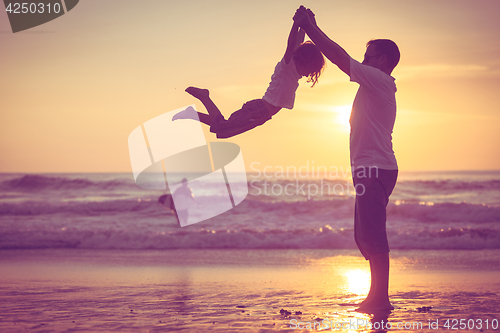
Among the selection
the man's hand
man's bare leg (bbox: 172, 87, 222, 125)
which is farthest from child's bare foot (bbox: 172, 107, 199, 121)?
the man's hand

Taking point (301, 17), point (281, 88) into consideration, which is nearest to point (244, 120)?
point (281, 88)

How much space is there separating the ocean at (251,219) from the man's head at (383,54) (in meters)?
6.91

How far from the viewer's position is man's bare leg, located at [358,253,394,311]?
11.5 feet

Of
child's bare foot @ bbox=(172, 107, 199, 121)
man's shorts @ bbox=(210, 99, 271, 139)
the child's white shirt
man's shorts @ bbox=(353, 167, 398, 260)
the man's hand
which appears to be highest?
the man's hand

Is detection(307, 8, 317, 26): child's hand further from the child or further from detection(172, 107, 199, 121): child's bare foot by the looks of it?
detection(172, 107, 199, 121): child's bare foot

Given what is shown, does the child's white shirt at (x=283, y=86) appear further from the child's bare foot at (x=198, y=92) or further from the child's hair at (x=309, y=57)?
Answer: the child's bare foot at (x=198, y=92)

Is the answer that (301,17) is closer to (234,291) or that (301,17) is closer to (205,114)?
(205,114)

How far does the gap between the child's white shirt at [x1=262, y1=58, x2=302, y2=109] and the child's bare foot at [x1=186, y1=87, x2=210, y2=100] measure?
716 millimetres

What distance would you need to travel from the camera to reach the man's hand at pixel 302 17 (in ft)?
A: 11.1

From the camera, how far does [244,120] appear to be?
3998 mm

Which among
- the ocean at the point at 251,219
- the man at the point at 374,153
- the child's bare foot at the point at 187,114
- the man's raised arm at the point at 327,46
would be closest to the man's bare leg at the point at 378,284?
the man at the point at 374,153

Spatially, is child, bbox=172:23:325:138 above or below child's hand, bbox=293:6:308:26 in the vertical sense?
below

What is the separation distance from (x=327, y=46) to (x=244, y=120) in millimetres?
1062

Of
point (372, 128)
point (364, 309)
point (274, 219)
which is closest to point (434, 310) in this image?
point (364, 309)
